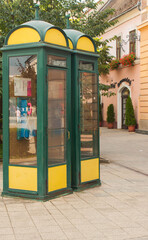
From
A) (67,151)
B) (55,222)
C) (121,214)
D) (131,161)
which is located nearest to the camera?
(55,222)

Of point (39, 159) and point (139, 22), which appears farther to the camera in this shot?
point (139, 22)

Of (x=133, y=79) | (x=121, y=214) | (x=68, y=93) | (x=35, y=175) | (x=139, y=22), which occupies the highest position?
(x=139, y=22)

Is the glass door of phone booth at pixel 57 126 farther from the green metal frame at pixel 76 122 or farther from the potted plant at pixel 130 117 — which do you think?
the potted plant at pixel 130 117

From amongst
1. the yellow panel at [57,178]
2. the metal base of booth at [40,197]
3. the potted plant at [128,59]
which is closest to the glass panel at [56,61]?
the yellow panel at [57,178]

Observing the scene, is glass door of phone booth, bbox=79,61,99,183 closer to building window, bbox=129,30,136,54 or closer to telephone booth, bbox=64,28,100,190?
telephone booth, bbox=64,28,100,190

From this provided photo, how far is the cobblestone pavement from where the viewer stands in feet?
14.5

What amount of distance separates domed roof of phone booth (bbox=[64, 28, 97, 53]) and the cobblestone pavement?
2629mm

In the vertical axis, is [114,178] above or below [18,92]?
below

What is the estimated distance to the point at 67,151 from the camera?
6.38m

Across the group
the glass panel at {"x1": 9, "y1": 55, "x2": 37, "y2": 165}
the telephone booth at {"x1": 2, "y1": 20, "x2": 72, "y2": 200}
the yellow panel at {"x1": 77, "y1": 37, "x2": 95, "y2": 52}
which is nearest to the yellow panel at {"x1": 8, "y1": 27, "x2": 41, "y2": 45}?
the telephone booth at {"x1": 2, "y1": 20, "x2": 72, "y2": 200}

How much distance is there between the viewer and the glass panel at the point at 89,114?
6.79 m

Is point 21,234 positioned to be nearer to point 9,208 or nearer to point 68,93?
point 9,208

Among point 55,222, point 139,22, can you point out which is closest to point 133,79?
point 139,22

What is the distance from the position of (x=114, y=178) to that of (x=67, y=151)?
2065 mm
